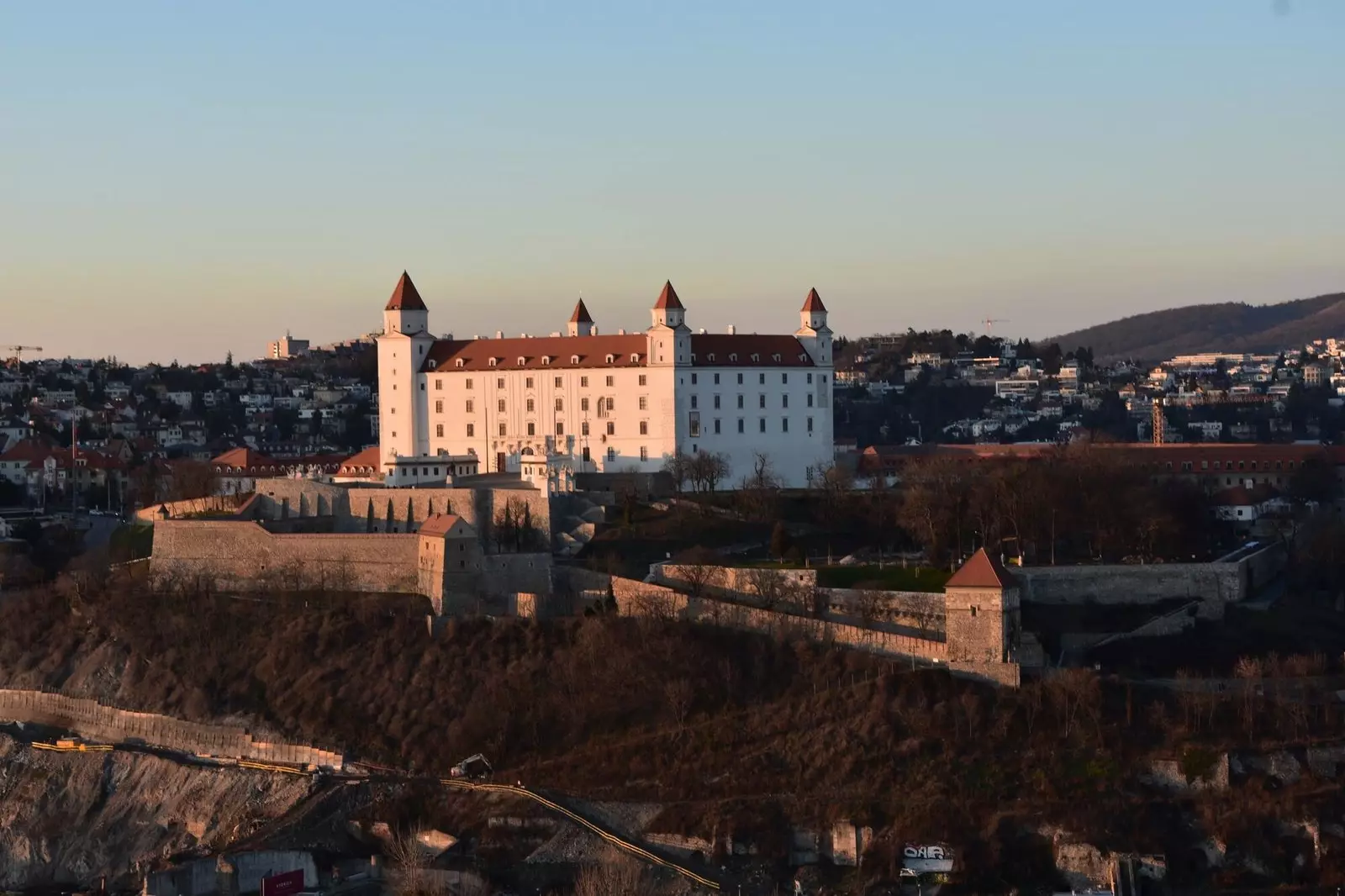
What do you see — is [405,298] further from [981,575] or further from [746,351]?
[981,575]

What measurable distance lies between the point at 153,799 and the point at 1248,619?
27395 millimetres

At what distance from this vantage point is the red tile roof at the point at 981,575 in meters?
48.6

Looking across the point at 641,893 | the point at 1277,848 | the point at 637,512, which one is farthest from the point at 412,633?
the point at 1277,848

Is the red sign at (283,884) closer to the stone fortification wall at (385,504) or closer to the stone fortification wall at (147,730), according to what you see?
the stone fortification wall at (147,730)

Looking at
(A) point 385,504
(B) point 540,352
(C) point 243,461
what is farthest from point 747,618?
(C) point 243,461

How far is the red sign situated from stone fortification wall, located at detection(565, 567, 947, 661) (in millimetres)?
12027

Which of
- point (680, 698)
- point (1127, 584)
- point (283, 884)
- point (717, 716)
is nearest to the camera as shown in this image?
point (283, 884)

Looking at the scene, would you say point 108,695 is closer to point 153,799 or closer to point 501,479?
point 153,799

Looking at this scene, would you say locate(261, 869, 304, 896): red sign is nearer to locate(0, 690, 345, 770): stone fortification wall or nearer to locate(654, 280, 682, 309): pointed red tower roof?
locate(0, 690, 345, 770): stone fortification wall

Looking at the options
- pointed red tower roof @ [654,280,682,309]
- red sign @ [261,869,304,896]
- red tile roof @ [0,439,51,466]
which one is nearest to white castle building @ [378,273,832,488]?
pointed red tower roof @ [654,280,682,309]

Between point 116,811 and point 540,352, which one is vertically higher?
point 540,352

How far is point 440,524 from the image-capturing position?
57.4m

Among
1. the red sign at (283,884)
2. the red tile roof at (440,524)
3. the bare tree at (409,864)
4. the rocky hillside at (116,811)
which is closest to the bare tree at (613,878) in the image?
the bare tree at (409,864)

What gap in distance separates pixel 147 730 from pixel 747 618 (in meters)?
16.6
